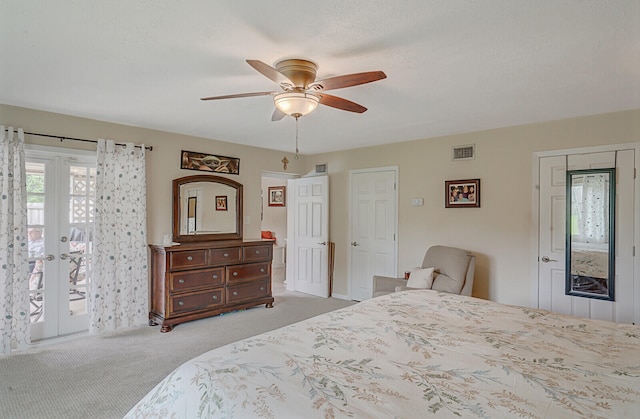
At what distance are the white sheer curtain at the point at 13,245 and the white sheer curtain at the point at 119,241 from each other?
0.59 m

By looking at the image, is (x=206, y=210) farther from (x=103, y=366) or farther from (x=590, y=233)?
(x=590, y=233)

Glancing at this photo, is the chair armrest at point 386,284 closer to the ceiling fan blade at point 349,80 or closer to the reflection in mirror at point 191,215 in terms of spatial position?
the reflection in mirror at point 191,215

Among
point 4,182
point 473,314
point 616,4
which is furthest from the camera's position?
point 4,182

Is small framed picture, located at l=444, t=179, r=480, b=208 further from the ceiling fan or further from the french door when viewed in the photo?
the french door

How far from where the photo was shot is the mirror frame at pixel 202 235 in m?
4.44

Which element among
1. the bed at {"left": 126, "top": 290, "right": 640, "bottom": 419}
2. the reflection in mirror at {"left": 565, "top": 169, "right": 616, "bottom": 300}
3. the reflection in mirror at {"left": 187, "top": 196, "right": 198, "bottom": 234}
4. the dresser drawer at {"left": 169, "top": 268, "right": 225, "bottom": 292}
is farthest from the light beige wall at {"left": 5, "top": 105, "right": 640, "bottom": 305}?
the bed at {"left": 126, "top": 290, "right": 640, "bottom": 419}

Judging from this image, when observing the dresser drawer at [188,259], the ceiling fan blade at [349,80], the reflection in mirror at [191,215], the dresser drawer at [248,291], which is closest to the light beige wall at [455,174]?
the reflection in mirror at [191,215]

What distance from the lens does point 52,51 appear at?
219 cm

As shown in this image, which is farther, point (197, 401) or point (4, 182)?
point (4, 182)

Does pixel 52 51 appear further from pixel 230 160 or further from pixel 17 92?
pixel 230 160

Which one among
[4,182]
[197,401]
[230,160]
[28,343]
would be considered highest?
[230,160]

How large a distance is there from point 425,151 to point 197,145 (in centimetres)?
309

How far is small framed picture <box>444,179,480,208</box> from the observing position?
4.27m

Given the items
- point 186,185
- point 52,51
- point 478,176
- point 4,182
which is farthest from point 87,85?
point 478,176
